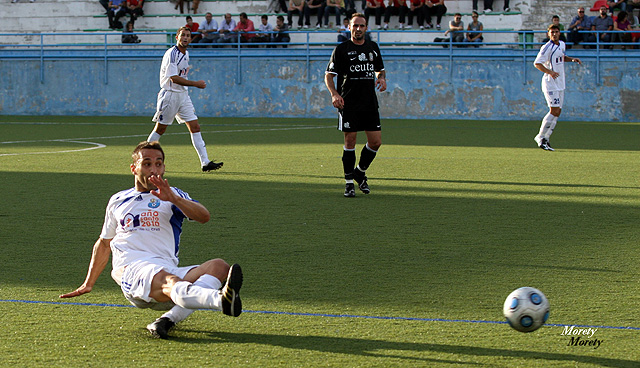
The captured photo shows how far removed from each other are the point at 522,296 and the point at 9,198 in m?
6.89

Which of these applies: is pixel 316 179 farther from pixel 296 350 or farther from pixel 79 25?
pixel 79 25

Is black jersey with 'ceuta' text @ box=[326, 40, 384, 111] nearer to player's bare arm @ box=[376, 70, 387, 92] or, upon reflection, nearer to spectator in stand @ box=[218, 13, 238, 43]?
player's bare arm @ box=[376, 70, 387, 92]

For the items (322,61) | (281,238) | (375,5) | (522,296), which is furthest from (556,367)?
→ (375,5)

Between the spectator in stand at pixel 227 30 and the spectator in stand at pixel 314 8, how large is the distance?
251 cm

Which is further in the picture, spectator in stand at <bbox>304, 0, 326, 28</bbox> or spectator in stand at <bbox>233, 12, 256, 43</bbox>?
spectator in stand at <bbox>304, 0, 326, 28</bbox>

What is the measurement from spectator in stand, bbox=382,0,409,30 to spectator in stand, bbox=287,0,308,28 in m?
2.74

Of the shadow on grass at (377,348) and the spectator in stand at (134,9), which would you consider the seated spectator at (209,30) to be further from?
the shadow on grass at (377,348)

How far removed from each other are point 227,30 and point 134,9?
4760 mm

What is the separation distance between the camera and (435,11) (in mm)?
28734

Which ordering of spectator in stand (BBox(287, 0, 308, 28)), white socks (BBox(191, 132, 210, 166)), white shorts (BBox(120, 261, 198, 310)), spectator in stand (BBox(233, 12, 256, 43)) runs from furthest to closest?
spectator in stand (BBox(287, 0, 308, 28)) < spectator in stand (BBox(233, 12, 256, 43)) < white socks (BBox(191, 132, 210, 166)) < white shorts (BBox(120, 261, 198, 310))

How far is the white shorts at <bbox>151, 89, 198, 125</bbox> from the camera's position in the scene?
41.4 ft

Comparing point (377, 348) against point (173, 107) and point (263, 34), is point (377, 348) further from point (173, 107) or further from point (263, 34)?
point (263, 34)

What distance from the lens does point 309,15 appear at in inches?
1150

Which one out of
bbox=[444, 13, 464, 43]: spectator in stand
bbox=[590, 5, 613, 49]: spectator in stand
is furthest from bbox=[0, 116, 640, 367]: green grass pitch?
bbox=[444, 13, 464, 43]: spectator in stand
